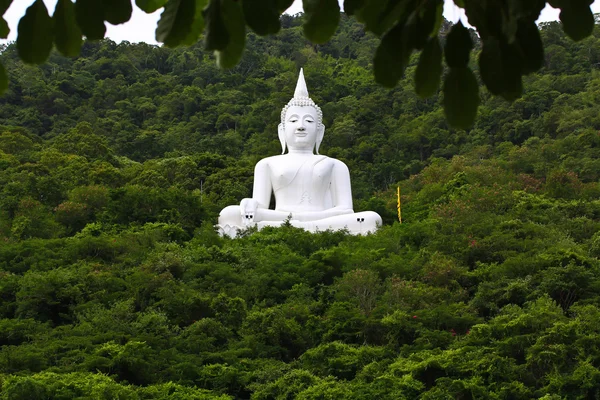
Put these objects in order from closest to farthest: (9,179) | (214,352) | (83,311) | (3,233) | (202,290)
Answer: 1. (214,352)
2. (83,311)
3. (202,290)
4. (3,233)
5. (9,179)

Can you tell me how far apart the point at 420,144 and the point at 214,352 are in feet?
56.5

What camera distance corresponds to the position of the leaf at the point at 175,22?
201cm

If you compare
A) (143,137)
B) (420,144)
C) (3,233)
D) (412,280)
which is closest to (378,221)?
(412,280)

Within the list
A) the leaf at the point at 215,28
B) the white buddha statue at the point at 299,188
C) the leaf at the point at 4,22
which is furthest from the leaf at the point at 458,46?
the white buddha statue at the point at 299,188

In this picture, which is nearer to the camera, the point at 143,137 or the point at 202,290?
the point at 202,290

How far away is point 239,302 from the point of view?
12039mm

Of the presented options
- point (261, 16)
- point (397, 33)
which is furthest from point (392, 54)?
point (261, 16)

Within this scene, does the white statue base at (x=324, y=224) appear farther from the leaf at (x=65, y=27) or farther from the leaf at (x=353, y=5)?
the leaf at (x=65, y=27)

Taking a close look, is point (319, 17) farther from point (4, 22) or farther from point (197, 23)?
point (4, 22)

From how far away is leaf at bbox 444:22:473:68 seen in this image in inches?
80.1

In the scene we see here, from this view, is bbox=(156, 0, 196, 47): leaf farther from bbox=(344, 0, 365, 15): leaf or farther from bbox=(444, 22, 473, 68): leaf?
bbox=(444, 22, 473, 68): leaf

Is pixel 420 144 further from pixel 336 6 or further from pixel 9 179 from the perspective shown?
pixel 336 6

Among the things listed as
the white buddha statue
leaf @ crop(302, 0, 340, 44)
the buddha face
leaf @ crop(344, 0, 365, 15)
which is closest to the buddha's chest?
the white buddha statue

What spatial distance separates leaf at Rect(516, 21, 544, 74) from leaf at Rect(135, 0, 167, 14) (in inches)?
28.1
